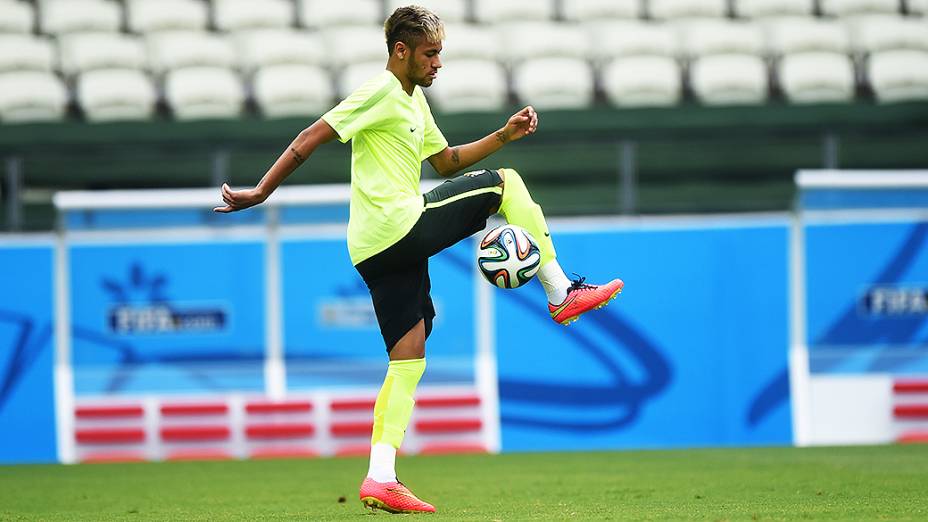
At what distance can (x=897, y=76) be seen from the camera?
1466 cm

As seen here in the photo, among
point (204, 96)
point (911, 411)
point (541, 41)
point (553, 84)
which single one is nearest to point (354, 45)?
point (204, 96)

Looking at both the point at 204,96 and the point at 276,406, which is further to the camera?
the point at 204,96

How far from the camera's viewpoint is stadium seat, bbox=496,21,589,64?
15.1m

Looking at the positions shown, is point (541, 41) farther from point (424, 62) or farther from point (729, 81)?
point (424, 62)

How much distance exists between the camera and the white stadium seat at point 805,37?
50.2ft

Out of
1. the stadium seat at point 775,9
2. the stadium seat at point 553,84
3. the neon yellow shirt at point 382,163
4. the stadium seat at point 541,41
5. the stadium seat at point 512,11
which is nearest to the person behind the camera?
the neon yellow shirt at point 382,163

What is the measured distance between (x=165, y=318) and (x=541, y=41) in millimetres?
4920

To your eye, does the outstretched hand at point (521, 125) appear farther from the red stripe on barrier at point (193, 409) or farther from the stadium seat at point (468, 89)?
the stadium seat at point (468, 89)

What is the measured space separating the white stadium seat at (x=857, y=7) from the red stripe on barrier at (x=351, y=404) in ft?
23.6

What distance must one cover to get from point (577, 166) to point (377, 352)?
2486 millimetres

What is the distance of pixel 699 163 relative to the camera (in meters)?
13.4

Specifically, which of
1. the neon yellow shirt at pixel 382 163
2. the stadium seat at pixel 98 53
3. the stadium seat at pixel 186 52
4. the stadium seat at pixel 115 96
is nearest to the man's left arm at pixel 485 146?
the neon yellow shirt at pixel 382 163

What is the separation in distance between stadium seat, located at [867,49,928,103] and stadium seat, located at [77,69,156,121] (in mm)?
7179

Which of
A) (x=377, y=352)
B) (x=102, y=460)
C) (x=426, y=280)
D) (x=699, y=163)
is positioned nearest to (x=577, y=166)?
(x=699, y=163)
